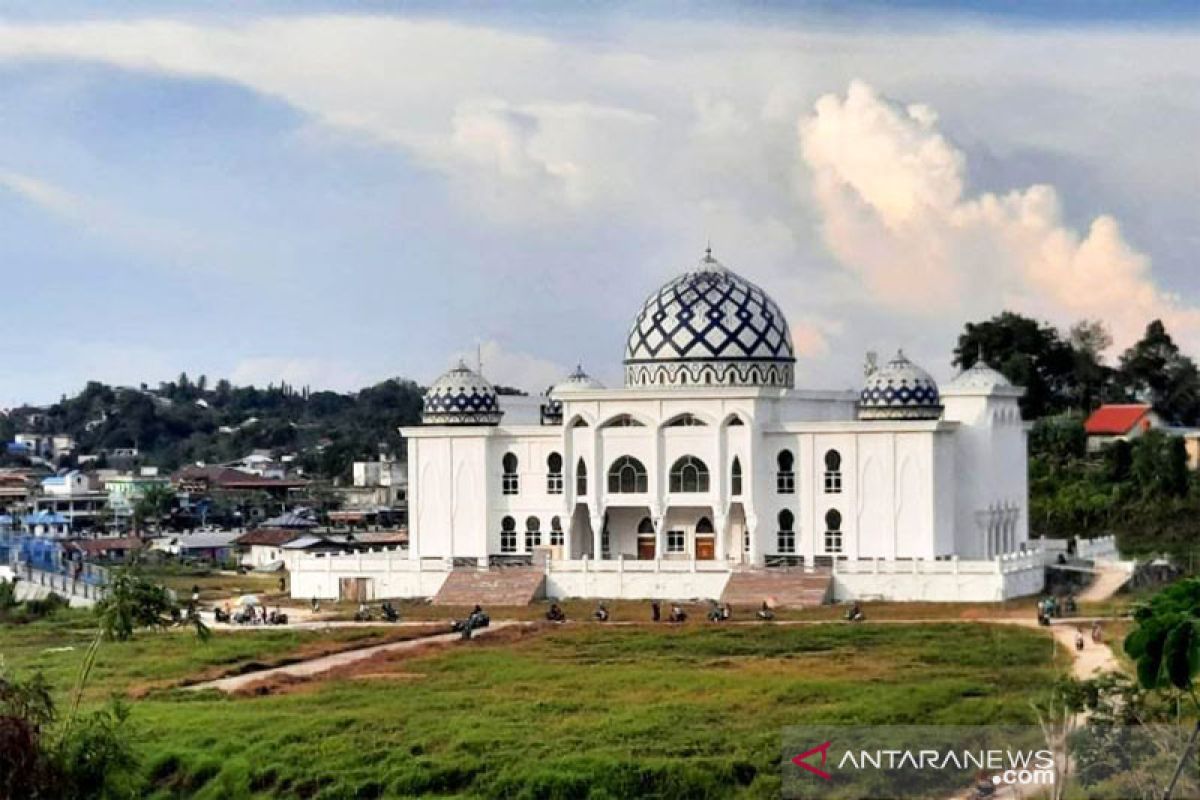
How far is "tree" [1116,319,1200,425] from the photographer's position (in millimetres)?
71188

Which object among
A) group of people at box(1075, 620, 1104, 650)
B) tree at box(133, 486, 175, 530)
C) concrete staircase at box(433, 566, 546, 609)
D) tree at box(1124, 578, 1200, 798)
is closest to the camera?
tree at box(1124, 578, 1200, 798)

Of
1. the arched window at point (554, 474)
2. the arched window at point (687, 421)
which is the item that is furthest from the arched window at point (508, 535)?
the arched window at point (687, 421)

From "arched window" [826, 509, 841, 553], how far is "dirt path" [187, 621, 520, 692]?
27.8 ft

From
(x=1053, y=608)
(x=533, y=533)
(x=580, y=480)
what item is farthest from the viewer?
(x=533, y=533)

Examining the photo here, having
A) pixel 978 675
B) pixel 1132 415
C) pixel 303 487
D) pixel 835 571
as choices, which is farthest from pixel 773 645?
pixel 303 487

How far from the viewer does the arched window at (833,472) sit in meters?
45.1

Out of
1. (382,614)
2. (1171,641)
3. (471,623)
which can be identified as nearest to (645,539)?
(382,614)

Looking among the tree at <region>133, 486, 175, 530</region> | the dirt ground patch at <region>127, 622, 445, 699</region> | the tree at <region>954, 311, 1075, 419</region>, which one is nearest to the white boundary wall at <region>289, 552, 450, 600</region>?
the dirt ground patch at <region>127, 622, 445, 699</region>

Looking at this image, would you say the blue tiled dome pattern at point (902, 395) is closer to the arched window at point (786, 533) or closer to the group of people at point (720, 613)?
the arched window at point (786, 533)

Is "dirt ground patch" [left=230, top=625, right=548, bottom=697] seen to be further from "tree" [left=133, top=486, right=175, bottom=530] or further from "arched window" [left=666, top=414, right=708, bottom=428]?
"tree" [left=133, top=486, right=175, bottom=530]

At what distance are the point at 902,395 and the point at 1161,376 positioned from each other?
28903mm

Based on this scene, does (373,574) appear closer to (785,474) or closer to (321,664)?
(785,474)

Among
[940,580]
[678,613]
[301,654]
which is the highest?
[940,580]

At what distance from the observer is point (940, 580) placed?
42000 mm
